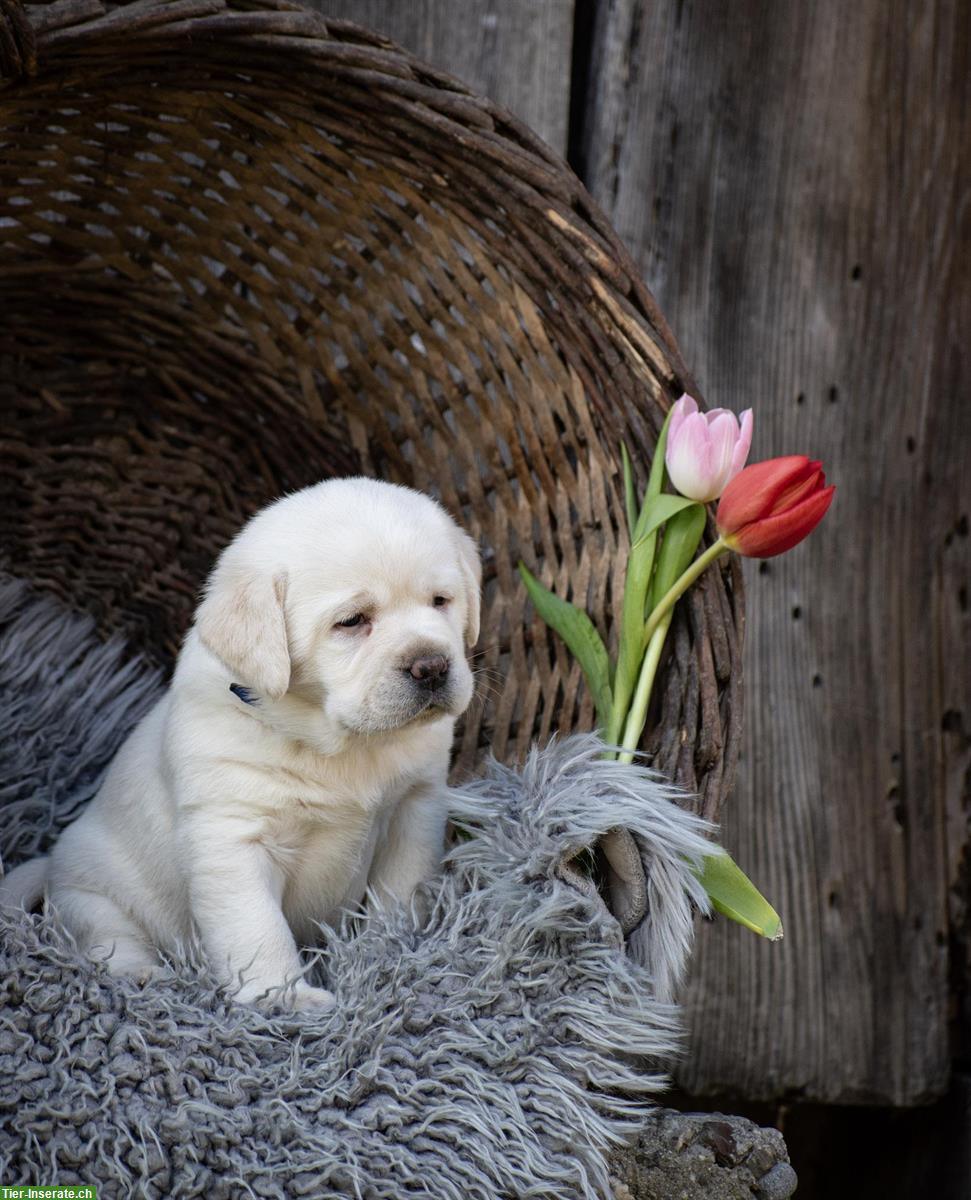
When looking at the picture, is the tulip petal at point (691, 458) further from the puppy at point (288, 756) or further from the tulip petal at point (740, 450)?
the puppy at point (288, 756)

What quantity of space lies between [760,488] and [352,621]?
555 mm

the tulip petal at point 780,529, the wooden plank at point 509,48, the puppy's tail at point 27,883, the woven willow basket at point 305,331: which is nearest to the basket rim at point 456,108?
the woven willow basket at point 305,331

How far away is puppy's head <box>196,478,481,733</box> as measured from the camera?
1513mm

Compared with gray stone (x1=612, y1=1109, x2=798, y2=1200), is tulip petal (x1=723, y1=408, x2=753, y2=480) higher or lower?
higher

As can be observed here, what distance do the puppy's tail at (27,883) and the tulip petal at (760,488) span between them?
1118mm

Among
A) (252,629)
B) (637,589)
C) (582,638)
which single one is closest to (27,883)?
(252,629)

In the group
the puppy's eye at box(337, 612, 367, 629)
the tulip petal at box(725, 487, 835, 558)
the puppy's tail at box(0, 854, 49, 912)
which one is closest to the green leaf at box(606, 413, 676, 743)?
the tulip petal at box(725, 487, 835, 558)

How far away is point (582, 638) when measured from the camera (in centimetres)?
177

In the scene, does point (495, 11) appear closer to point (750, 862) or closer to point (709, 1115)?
point (750, 862)

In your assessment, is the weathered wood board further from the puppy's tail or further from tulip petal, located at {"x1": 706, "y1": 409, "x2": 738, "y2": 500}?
the puppy's tail

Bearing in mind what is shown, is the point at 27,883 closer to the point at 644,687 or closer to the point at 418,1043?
the point at 418,1043

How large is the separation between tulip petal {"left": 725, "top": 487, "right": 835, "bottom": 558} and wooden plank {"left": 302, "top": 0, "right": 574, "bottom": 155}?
123 centimetres

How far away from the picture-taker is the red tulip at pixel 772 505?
5.28 ft

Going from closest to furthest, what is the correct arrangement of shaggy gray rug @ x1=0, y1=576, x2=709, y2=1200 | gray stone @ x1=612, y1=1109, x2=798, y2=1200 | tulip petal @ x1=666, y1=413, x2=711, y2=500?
shaggy gray rug @ x1=0, y1=576, x2=709, y2=1200 < gray stone @ x1=612, y1=1109, x2=798, y2=1200 < tulip petal @ x1=666, y1=413, x2=711, y2=500
